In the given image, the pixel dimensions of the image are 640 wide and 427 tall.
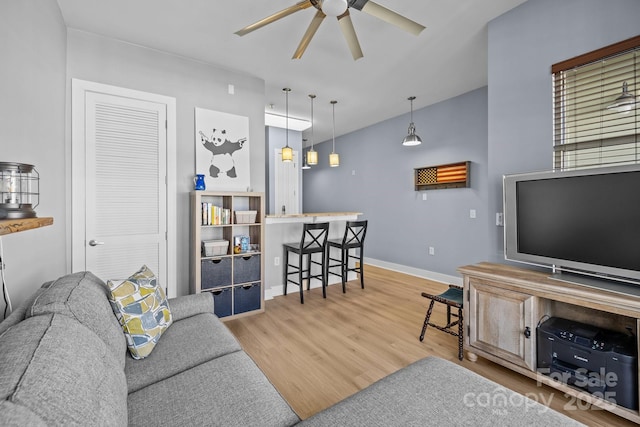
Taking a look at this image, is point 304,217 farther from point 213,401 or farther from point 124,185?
point 213,401

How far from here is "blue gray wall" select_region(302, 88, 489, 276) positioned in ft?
13.8

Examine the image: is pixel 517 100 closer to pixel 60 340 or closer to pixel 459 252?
pixel 459 252

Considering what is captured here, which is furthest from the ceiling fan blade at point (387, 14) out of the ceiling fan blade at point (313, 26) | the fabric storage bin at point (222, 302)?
the fabric storage bin at point (222, 302)

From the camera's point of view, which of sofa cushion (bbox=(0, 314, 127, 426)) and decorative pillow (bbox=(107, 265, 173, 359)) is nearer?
sofa cushion (bbox=(0, 314, 127, 426))

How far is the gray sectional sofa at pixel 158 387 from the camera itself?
70cm

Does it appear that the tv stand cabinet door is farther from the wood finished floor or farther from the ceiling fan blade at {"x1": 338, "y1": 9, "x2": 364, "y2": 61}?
the ceiling fan blade at {"x1": 338, "y1": 9, "x2": 364, "y2": 61}

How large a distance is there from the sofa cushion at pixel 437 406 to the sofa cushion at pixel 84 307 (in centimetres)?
97

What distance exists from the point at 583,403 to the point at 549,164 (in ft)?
5.35

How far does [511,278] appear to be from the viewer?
6.50 ft

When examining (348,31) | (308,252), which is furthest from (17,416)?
(308,252)

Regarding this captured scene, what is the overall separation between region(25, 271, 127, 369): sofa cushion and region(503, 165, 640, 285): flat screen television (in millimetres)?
2634

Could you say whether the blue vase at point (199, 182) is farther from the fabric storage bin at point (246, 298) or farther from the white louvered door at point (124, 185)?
the fabric storage bin at point (246, 298)

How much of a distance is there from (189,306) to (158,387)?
0.85 meters

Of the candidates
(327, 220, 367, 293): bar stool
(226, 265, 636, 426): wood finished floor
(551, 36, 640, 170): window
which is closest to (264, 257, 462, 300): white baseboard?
(226, 265, 636, 426): wood finished floor
